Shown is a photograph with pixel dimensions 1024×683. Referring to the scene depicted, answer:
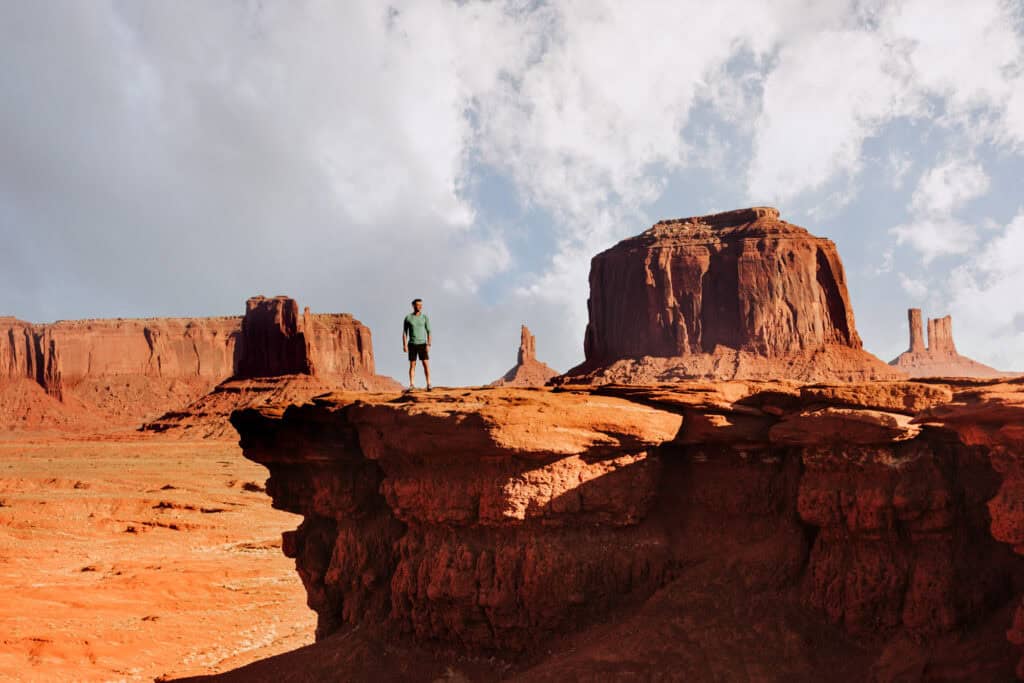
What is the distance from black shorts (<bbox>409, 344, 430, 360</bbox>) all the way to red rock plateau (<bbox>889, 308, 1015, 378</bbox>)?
4768 inches

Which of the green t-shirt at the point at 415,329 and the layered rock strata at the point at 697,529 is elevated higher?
the green t-shirt at the point at 415,329

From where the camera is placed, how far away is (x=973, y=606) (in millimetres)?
6953

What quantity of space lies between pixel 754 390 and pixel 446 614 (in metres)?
4.14

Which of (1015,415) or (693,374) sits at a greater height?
(693,374)

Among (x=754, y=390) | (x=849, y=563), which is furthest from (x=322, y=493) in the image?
(x=849, y=563)

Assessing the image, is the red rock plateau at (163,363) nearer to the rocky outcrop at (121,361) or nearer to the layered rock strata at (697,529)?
the rocky outcrop at (121,361)

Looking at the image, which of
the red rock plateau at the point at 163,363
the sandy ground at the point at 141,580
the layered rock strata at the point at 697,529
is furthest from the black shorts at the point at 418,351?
the red rock plateau at the point at 163,363

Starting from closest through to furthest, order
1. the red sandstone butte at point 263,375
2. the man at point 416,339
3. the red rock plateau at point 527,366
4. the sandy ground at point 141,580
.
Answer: the man at point 416,339 → the sandy ground at point 141,580 → the red sandstone butte at point 263,375 → the red rock plateau at point 527,366

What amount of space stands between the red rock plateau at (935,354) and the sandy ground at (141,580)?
111 m

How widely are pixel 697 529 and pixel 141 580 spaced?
49.9ft

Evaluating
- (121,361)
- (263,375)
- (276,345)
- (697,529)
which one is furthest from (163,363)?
(697,529)

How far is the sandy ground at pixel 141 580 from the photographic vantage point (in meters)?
13.2

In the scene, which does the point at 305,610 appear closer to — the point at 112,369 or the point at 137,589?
the point at 137,589

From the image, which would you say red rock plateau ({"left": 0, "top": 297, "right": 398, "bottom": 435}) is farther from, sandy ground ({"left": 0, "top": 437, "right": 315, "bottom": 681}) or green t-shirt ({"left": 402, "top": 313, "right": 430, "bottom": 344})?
green t-shirt ({"left": 402, "top": 313, "right": 430, "bottom": 344})
